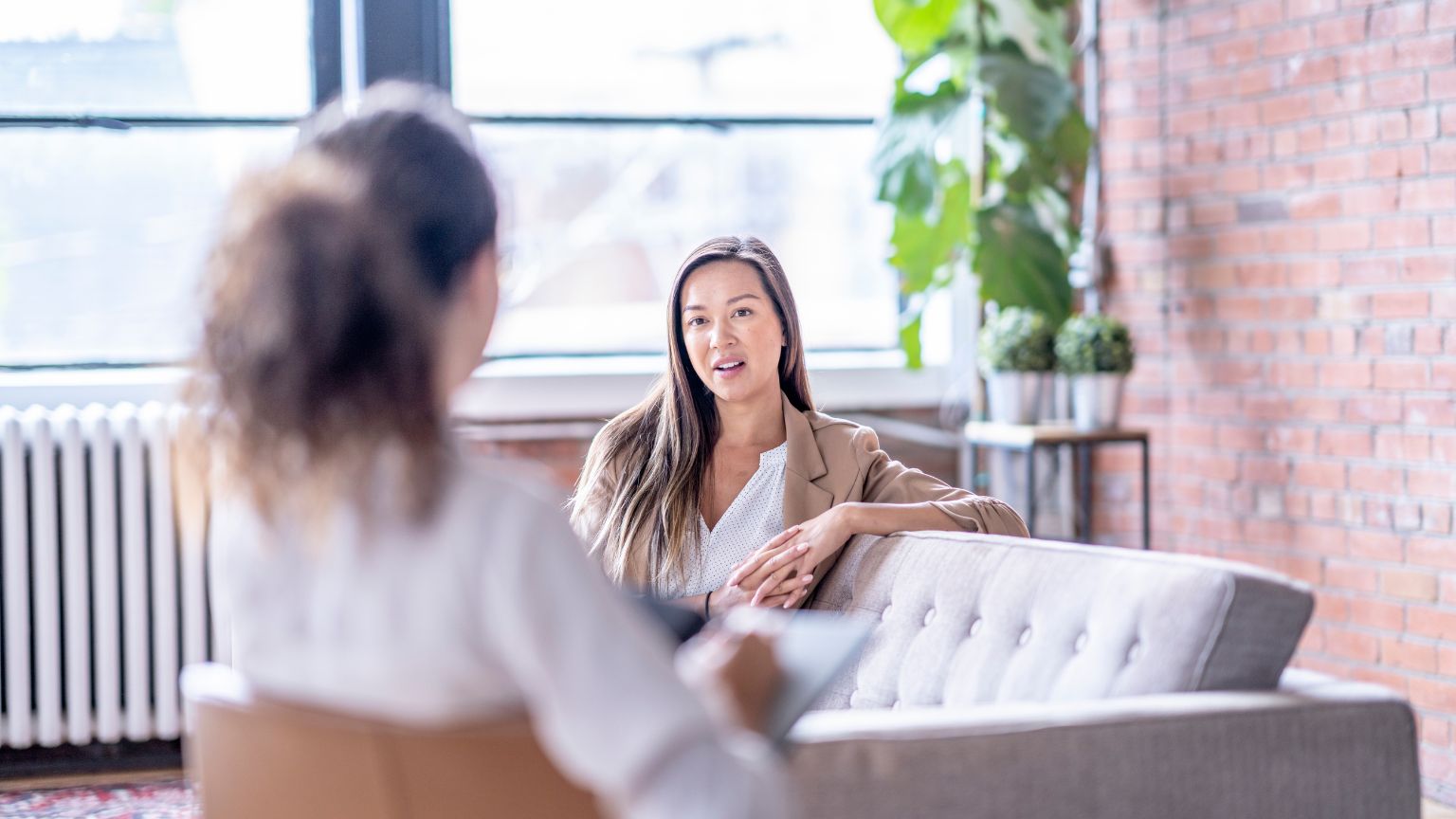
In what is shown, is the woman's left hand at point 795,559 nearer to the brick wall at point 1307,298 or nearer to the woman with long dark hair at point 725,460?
the woman with long dark hair at point 725,460

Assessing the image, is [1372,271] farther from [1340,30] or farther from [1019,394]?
[1019,394]

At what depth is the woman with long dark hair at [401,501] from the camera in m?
1.03

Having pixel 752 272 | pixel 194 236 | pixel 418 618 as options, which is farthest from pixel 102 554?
pixel 418 618

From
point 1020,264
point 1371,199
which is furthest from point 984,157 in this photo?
point 1371,199

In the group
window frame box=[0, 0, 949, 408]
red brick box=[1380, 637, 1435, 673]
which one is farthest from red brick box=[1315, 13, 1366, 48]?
window frame box=[0, 0, 949, 408]

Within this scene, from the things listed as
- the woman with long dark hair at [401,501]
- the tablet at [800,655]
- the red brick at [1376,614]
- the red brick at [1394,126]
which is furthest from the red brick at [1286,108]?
the woman with long dark hair at [401,501]

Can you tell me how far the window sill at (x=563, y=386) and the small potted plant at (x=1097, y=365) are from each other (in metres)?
0.64

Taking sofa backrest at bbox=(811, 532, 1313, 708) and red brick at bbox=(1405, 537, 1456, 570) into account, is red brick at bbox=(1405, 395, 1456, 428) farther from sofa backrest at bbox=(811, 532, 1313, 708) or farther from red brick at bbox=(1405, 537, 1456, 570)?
sofa backrest at bbox=(811, 532, 1313, 708)

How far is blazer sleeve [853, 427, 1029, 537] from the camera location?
2473mm

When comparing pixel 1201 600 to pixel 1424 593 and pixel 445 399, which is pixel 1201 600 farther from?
pixel 1424 593

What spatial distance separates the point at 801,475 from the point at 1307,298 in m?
1.68

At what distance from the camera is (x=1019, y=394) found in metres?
4.07

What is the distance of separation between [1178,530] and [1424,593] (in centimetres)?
85

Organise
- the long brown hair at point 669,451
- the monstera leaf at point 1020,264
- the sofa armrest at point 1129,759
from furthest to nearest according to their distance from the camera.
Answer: the monstera leaf at point 1020,264
the long brown hair at point 669,451
the sofa armrest at point 1129,759
